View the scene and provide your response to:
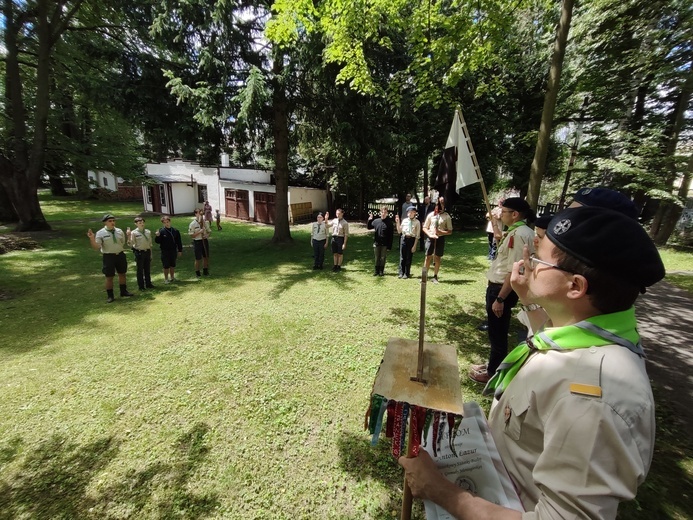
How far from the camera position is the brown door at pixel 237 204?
23.3m

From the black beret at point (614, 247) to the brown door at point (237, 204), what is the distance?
23.8 meters

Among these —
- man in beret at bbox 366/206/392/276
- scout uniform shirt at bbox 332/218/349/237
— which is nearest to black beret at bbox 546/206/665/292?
man in beret at bbox 366/206/392/276

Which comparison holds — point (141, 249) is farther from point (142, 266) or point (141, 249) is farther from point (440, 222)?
point (440, 222)

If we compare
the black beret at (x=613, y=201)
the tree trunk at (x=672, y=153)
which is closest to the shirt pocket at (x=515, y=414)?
the black beret at (x=613, y=201)

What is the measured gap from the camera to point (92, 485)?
304 cm

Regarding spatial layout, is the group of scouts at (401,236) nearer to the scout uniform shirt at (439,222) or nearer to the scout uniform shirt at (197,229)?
the scout uniform shirt at (439,222)

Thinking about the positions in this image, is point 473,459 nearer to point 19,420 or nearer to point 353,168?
point 19,420

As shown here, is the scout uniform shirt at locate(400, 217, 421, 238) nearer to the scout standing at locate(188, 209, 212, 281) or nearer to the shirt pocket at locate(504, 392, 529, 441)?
the scout standing at locate(188, 209, 212, 281)

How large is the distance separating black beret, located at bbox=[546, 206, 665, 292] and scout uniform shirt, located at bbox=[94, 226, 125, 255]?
8741 mm

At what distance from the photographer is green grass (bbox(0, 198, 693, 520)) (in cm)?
292

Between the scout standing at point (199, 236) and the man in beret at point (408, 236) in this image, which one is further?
the scout standing at point (199, 236)

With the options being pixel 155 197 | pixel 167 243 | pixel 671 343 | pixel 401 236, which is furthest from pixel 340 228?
pixel 155 197

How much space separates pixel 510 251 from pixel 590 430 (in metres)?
3.55

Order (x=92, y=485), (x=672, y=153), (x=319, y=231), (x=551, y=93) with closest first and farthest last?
1. (x=92, y=485)
2. (x=551, y=93)
3. (x=319, y=231)
4. (x=672, y=153)
